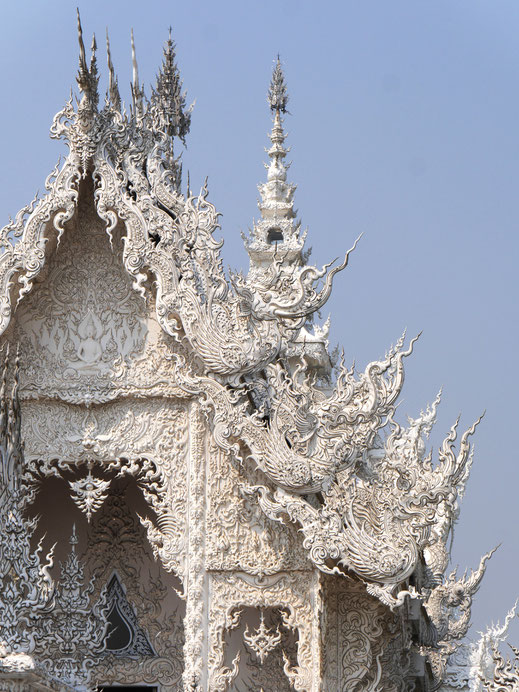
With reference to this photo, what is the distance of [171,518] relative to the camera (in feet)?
35.6

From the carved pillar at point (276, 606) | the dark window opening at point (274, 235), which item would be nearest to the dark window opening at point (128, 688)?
the carved pillar at point (276, 606)

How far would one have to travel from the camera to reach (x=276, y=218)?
60.6ft

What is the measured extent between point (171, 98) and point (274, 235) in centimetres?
399

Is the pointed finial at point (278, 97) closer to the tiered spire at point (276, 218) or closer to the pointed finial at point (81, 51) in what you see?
the tiered spire at point (276, 218)

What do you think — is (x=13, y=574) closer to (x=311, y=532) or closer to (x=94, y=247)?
(x=311, y=532)

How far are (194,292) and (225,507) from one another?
5.49ft

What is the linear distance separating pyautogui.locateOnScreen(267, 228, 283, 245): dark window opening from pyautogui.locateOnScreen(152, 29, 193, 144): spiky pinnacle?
3.71m

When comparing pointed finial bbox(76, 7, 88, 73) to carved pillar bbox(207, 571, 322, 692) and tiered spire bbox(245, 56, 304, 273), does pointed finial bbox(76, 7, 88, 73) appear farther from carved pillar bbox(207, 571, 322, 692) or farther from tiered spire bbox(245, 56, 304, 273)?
tiered spire bbox(245, 56, 304, 273)

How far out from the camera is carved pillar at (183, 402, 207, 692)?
10.5 m

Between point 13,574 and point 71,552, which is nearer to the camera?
point 13,574

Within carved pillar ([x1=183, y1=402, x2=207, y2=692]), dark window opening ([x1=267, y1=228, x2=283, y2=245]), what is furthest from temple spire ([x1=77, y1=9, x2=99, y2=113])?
dark window opening ([x1=267, y1=228, x2=283, y2=245])

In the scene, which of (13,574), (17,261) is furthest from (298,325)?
(13,574)

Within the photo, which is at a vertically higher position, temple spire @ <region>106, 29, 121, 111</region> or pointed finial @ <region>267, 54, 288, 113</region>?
pointed finial @ <region>267, 54, 288, 113</region>

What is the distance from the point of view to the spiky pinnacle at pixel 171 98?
14.8 metres
